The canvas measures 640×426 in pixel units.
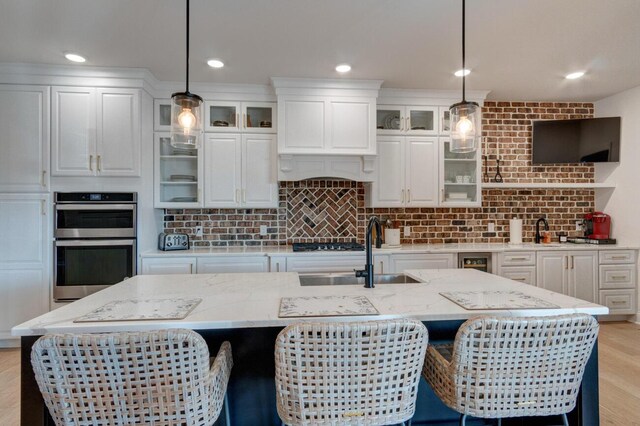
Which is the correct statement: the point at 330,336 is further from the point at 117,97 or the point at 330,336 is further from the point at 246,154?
the point at 117,97

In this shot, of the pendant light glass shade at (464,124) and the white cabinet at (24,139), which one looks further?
the white cabinet at (24,139)

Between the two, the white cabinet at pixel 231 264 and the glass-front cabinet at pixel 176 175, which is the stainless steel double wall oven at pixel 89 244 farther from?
the white cabinet at pixel 231 264

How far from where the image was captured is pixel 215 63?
3137 mm

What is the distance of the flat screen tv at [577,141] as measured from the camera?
4078 mm

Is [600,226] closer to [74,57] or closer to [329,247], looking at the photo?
[329,247]

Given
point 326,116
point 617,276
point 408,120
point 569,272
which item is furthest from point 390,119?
point 617,276

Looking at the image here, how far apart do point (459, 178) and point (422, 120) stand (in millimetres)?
790

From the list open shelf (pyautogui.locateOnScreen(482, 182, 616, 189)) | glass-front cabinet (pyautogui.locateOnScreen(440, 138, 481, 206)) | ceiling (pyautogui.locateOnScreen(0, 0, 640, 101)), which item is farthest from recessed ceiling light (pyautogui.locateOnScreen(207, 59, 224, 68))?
open shelf (pyautogui.locateOnScreen(482, 182, 616, 189))

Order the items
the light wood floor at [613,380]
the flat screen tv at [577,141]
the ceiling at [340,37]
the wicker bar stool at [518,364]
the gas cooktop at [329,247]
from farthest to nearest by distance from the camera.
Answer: the flat screen tv at [577,141] → the gas cooktop at [329,247] → the ceiling at [340,37] → the light wood floor at [613,380] → the wicker bar stool at [518,364]

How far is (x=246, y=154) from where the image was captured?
3.69m

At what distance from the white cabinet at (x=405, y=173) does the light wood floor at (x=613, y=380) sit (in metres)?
2.08


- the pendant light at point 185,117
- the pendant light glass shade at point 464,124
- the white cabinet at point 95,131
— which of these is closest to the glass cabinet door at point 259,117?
the white cabinet at point 95,131

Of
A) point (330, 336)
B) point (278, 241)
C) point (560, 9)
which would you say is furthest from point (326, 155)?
point (330, 336)

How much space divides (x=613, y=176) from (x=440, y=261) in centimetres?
251
